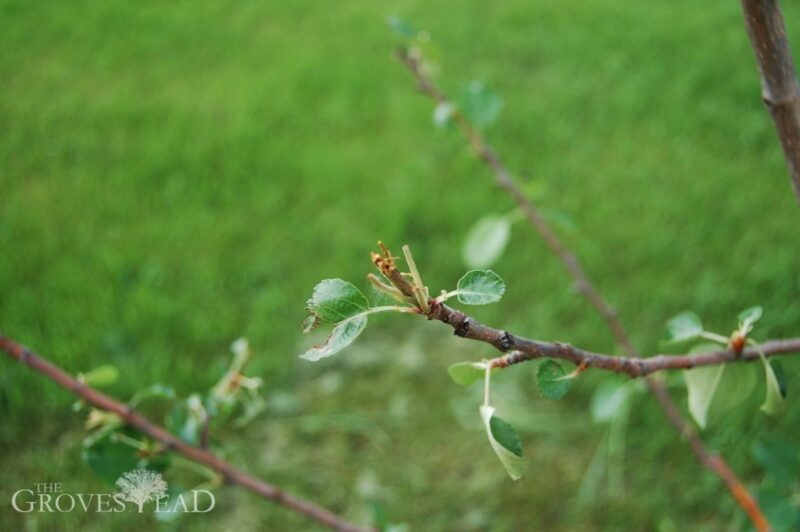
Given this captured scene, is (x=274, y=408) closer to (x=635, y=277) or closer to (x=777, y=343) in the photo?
(x=635, y=277)

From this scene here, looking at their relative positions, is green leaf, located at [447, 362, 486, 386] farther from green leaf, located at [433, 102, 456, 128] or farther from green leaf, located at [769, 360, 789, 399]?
green leaf, located at [433, 102, 456, 128]

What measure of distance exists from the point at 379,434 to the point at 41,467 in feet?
2.38

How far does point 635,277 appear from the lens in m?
2.12

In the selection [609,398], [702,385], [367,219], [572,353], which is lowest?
[367,219]

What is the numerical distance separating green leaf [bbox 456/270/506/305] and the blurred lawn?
0.78 m

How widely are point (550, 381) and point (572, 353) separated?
3 centimetres

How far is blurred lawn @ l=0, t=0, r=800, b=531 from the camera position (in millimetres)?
1669

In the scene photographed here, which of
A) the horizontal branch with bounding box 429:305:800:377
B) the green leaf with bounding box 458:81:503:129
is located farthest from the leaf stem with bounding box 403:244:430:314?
the green leaf with bounding box 458:81:503:129

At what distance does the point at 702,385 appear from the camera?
2.14 feet

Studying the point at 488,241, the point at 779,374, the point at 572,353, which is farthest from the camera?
the point at 488,241

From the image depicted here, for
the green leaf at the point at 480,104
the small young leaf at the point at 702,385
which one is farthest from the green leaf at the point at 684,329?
the green leaf at the point at 480,104

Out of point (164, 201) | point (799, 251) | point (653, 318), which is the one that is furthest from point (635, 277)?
point (164, 201)

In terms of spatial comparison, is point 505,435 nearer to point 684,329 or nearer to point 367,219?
point 684,329

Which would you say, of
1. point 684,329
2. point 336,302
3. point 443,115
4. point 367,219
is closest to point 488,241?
point 443,115
